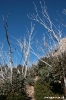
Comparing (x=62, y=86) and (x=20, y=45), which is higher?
(x=20, y=45)

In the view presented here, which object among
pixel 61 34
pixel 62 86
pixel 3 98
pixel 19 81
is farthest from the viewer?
pixel 61 34

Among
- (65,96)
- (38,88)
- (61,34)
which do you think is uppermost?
(61,34)

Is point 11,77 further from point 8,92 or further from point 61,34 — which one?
point 61,34

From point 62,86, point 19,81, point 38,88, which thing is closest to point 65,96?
point 62,86

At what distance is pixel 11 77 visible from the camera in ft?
43.6

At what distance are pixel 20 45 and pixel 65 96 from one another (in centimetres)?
1031

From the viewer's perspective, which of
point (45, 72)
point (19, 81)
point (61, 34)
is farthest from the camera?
point (61, 34)

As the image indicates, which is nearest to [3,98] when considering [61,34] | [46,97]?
[46,97]

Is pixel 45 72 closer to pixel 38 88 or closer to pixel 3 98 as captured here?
pixel 38 88

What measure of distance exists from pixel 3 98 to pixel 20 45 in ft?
37.2

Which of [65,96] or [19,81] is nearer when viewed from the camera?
[19,81]

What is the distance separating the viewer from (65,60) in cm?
1493

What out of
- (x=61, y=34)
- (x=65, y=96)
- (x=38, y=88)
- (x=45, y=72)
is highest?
(x=61, y=34)

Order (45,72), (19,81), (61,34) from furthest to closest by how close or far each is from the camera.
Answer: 1. (61,34)
2. (45,72)
3. (19,81)
